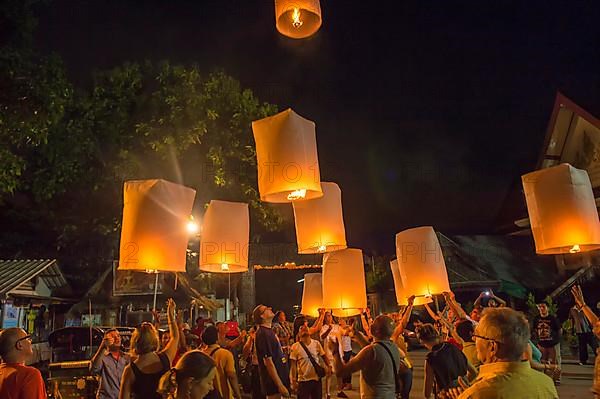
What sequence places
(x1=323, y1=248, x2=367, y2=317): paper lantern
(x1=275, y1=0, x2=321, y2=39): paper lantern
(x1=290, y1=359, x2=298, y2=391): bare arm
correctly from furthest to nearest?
(x1=290, y1=359, x2=298, y2=391): bare arm
(x1=323, y1=248, x2=367, y2=317): paper lantern
(x1=275, y1=0, x2=321, y2=39): paper lantern

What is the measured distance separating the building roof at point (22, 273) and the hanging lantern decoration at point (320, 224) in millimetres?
8820

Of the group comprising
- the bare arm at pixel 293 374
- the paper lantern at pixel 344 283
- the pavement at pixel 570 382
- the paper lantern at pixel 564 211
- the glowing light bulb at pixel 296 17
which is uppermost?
the glowing light bulb at pixel 296 17

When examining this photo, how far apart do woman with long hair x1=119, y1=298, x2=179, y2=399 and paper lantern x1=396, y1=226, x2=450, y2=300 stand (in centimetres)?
332

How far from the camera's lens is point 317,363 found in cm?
798

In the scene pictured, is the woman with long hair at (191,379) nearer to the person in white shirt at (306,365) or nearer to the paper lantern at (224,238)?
the paper lantern at (224,238)

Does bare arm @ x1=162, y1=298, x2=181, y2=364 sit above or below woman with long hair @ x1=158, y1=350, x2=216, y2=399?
above

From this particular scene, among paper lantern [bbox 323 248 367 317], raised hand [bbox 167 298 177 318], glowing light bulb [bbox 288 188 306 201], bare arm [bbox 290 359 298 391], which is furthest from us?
bare arm [bbox 290 359 298 391]

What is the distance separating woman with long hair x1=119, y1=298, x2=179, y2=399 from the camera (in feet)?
13.5

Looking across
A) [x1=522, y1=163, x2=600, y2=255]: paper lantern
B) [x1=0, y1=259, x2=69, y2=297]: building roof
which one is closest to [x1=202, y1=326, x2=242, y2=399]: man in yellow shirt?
[x1=522, y1=163, x2=600, y2=255]: paper lantern

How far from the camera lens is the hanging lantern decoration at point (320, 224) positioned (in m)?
6.58

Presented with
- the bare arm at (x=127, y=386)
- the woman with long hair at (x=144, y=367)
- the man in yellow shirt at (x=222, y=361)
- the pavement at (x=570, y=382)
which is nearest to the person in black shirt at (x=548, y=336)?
the pavement at (x=570, y=382)

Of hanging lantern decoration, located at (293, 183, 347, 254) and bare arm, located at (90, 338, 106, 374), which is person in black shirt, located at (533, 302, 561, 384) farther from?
bare arm, located at (90, 338, 106, 374)

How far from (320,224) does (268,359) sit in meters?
1.80

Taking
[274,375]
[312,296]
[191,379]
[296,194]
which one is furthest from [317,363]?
[191,379]
